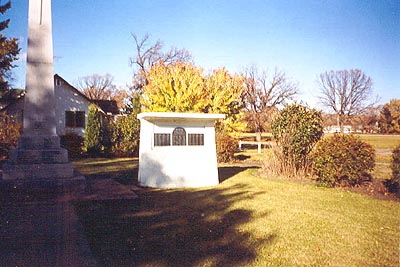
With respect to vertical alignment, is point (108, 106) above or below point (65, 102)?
above

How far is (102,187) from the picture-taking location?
10312 millimetres

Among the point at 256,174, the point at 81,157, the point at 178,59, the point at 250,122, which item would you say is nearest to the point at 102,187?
the point at 256,174

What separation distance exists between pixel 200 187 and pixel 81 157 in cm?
1546

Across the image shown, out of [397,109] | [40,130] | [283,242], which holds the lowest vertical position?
[283,242]

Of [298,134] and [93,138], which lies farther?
[93,138]

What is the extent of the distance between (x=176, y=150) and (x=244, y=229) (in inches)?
211

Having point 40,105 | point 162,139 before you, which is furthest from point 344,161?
point 40,105

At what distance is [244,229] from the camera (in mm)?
5930

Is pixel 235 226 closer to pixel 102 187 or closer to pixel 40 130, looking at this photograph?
pixel 102 187

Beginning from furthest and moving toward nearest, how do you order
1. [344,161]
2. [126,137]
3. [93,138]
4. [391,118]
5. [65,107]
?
[391,118]
[65,107]
[93,138]
[126,137]
[344,161]

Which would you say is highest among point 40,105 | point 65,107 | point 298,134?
point 65,107

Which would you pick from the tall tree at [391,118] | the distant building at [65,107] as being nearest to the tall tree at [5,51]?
the distant building at [65,107]

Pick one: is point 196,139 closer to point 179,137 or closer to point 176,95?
point 179,137

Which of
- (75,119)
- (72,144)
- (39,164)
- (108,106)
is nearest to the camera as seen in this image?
(39,164)
